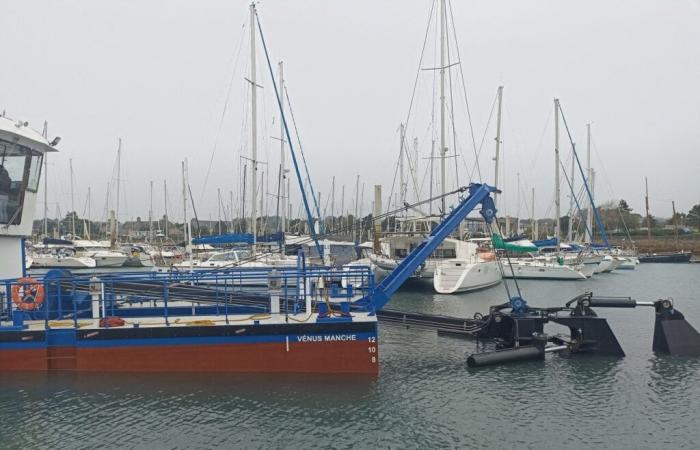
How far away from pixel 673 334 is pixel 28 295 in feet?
56.0

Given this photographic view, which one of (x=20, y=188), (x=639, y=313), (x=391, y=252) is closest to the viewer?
(x=20, y=188)

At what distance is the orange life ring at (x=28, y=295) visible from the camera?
12953 millimetres

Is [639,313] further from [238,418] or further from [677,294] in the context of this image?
[238,418]

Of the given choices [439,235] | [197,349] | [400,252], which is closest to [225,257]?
[400,252]

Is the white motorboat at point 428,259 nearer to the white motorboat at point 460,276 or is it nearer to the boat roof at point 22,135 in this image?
the white motorboat at point 460,276

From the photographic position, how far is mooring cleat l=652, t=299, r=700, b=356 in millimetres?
15359

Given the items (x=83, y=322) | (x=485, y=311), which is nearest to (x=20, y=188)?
(x=83, y=322)

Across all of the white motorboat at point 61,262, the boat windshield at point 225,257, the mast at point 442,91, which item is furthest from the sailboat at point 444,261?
the white motorboat at point 61,262

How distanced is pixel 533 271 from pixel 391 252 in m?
12.4

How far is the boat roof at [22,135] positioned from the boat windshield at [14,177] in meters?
0.14

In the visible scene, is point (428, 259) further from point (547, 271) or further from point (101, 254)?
point (101, 254)

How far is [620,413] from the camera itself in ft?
36.4

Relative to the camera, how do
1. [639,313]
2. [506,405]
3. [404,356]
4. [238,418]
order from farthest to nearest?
1. [639,313]
2. [404,356]
3. [506,405]
4. [238,418]

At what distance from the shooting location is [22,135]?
14.2 m
